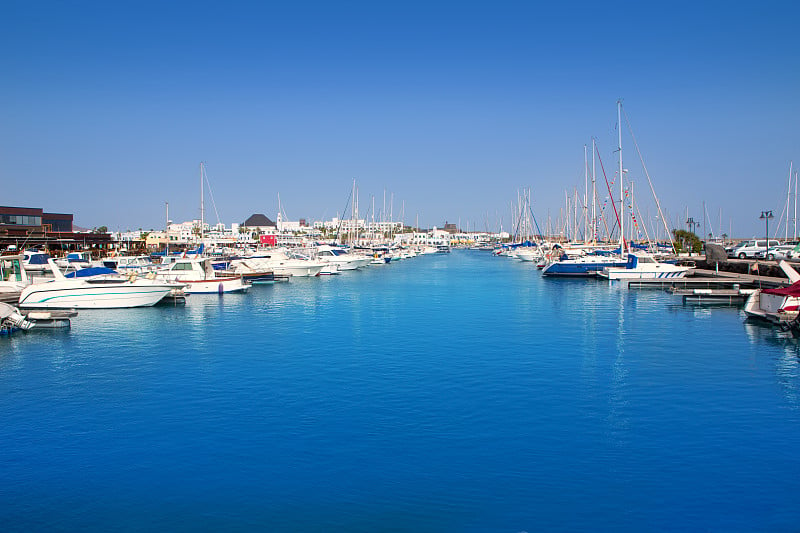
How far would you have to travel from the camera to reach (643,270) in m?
62.9

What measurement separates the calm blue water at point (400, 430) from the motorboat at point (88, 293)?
27.6 feet

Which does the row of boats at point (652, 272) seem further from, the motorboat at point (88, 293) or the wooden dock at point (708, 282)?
the motorboat at point (88, 293)

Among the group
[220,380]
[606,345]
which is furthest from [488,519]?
[606,345]

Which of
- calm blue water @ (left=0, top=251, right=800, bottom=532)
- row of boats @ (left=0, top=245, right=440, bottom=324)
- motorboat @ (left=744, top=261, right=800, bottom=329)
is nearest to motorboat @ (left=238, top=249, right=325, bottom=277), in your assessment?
row of boats @ (left=0, top=245, right=440, bottom=324)

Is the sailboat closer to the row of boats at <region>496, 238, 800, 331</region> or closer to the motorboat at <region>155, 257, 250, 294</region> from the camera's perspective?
the row of boats at <region>496, 238, 800, 331</region>

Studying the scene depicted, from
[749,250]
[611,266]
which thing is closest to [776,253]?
[749,250]

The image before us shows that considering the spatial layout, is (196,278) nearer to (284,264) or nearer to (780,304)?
(284,264)

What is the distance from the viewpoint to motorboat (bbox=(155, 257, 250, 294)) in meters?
51.8

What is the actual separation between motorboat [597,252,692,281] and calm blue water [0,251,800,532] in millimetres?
27986

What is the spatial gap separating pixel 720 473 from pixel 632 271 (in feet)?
174

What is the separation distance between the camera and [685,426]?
17047 millimetres

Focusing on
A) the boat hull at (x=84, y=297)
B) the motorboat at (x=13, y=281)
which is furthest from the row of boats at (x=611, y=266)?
the motorboat at (x=13, y=281)

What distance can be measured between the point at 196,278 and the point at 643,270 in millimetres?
43468

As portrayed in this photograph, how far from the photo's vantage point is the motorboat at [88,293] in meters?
40.5
